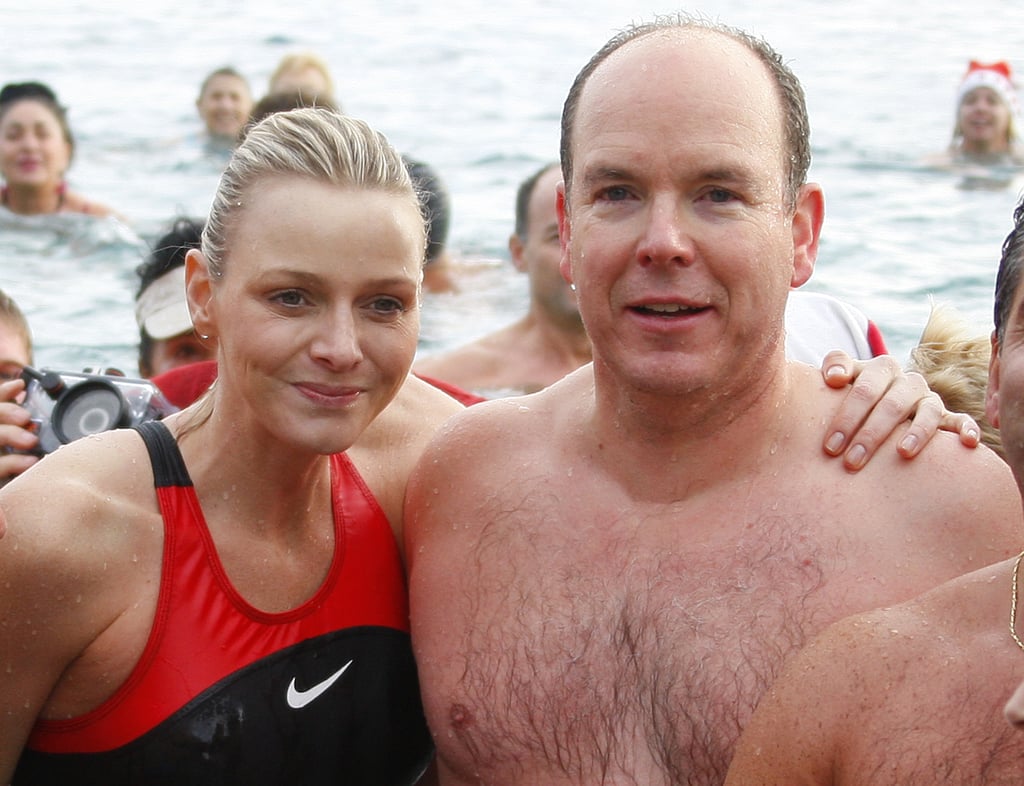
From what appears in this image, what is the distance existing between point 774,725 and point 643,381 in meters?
0.68

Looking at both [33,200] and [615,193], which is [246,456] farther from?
[33,200]

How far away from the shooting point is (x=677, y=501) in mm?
2820

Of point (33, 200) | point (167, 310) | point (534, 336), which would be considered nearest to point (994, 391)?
point (167, 310)

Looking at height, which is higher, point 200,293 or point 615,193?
point 615,193

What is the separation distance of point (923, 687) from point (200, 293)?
1536mm

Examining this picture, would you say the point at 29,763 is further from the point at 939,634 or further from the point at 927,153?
the point at 927,153

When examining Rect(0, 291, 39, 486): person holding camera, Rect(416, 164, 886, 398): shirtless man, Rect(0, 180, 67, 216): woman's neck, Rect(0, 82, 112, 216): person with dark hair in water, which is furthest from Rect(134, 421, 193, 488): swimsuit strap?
Rect(0, 180, 67, 216): woman's neck

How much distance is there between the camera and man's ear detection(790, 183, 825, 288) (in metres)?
2.81

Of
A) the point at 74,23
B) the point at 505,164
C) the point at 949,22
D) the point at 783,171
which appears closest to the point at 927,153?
the point at 505,164

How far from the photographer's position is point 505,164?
40.7 feet

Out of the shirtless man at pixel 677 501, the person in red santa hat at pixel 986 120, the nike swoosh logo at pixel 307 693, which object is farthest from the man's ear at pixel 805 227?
the person in red santa hat at pixel 986 120

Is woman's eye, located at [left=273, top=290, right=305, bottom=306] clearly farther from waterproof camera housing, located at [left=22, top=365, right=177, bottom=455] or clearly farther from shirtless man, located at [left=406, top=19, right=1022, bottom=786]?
waterproof camera housing, located at [left=22, top=365, right=177, bottom=455]

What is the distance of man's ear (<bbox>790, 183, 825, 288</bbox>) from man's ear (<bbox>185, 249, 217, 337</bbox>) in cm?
111

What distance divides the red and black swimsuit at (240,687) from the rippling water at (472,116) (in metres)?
3.36
